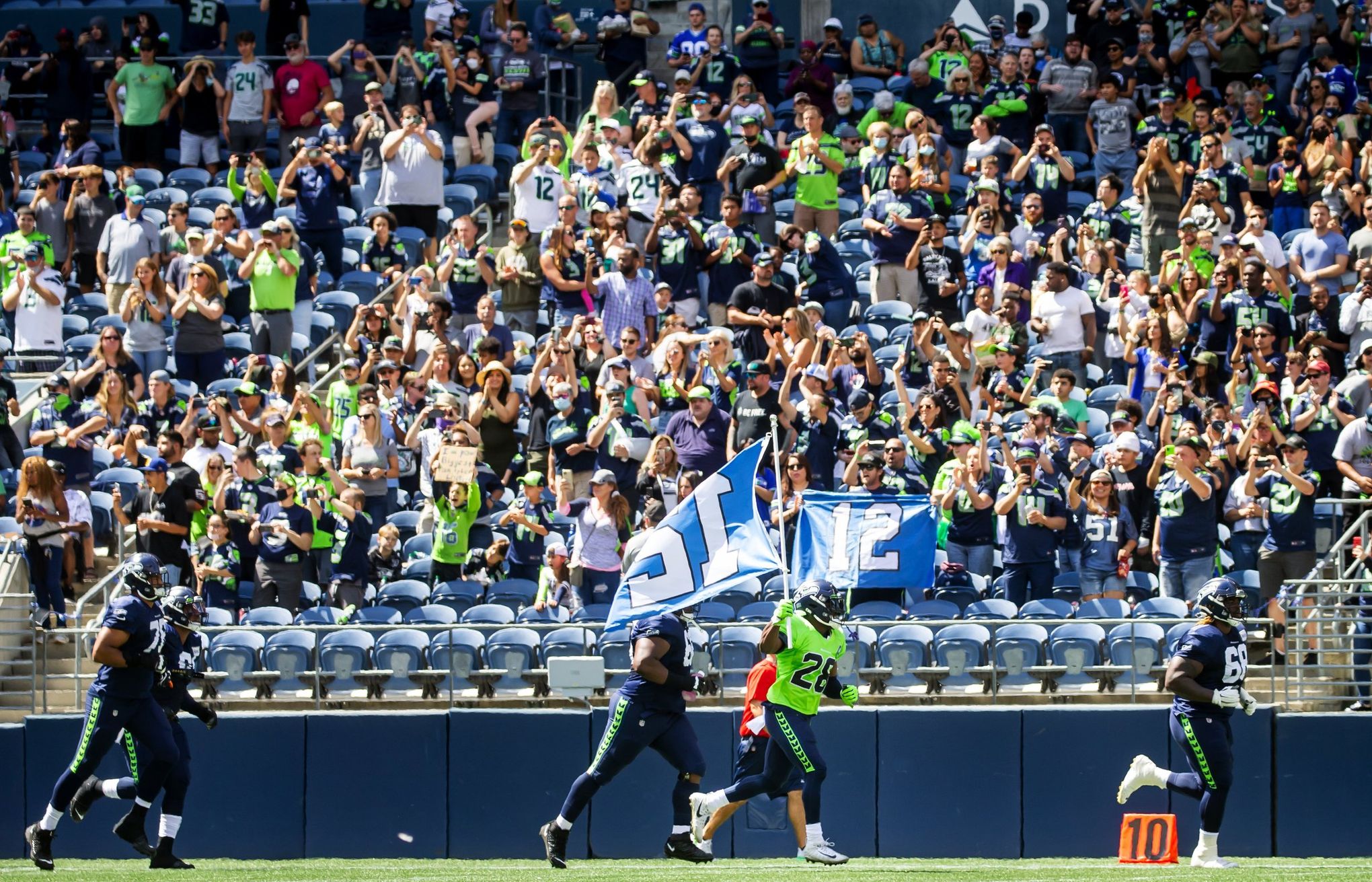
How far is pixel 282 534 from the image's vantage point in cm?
1602

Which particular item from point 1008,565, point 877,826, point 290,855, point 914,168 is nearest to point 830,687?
point 877,826

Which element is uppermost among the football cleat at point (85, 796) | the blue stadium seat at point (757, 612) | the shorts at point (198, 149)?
the shorts at point (198, 149)

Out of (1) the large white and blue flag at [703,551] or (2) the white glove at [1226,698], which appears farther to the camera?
(1) the large white and blue flag at [703,551]

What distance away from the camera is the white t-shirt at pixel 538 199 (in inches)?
780

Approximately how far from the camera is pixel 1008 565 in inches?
616

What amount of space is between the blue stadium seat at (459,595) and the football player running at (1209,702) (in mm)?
5605

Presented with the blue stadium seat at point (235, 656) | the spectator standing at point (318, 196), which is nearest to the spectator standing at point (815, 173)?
the spectator standing at point (318, 196)

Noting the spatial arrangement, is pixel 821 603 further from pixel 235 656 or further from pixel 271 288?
pixel 271 288

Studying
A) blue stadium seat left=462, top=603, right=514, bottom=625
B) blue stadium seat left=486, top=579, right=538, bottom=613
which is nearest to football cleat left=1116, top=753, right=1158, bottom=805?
blue stadium seat left=462, top=603, right=514, bottom=625

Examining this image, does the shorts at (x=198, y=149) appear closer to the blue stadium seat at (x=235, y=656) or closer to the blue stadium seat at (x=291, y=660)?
the blue stadium seat at (x=235, y=656)

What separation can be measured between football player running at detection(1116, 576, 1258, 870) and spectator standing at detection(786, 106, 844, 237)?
27.2 ft

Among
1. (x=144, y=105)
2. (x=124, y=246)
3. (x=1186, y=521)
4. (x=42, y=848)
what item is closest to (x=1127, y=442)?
(x=1186, y=521)

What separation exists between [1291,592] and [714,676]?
4149 millimetres

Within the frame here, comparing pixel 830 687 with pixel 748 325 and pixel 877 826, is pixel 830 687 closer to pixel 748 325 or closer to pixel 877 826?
pixel 877 826
